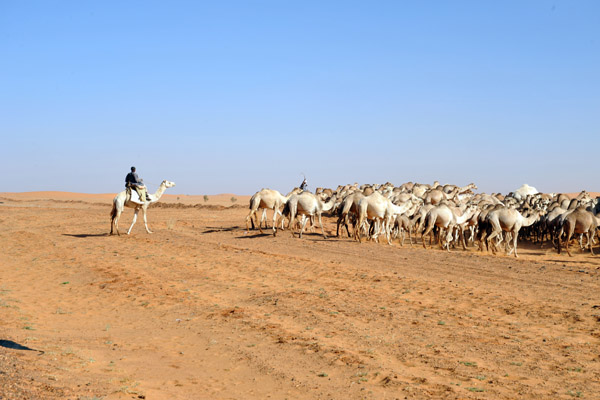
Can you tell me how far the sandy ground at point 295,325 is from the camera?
8.73m

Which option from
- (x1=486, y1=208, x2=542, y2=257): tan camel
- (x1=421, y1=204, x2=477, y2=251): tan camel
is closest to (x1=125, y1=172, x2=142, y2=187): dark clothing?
(x1=421, y1=204, x2=477, y2=251): tan camel

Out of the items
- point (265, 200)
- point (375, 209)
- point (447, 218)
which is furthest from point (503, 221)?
point (265, 200)

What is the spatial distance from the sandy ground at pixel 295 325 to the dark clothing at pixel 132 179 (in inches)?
194

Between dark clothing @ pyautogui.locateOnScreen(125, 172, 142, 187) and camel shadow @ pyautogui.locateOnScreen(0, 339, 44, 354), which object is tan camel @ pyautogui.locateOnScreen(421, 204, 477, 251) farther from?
camel shadow @ pyautogui.locateOnScreen(0, 339, 44, 354)

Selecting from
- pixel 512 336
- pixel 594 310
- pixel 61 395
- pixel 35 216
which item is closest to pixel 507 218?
pixel 594 310

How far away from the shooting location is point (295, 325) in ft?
41.0

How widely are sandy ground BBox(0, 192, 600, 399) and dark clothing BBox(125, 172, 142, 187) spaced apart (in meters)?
4.94

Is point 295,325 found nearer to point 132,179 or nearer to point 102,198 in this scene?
point 132,179

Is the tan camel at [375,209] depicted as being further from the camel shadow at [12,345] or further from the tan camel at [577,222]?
the camel shadow at [12,345]

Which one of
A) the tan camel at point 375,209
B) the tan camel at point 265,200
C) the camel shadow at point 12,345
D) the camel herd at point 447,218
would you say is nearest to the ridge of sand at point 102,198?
the tan camel at point 265,200

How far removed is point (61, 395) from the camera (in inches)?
285

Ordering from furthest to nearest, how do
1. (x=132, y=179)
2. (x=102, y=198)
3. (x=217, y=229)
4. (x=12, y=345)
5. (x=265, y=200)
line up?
(x=102, y=198), (x=217, y=229), (x=265, y=200), (x=132, y=179), (x=12, y=345)

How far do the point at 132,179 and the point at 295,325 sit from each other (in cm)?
1760

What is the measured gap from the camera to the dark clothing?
27.9 m
